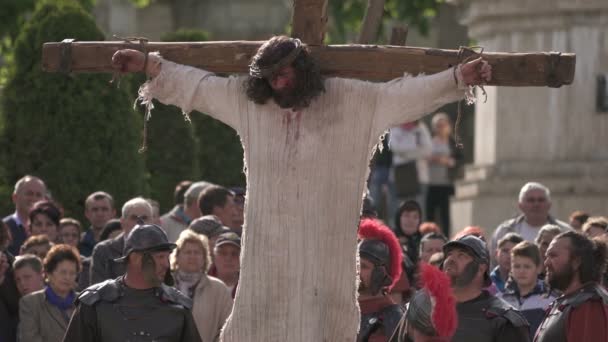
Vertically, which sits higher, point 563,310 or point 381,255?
point 381,255

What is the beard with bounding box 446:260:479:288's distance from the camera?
9.53m

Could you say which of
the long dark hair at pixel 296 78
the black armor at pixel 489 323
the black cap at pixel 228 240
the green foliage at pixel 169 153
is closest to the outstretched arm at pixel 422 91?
the long dark hair at pixel 296 78

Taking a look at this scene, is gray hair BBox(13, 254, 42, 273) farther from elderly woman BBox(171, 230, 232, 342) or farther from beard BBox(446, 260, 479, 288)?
beard BBox(446, 260, 479, 288)

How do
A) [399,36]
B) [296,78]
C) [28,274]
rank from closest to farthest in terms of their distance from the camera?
1. [296,78]
2. [399,36]
3. [28,274]

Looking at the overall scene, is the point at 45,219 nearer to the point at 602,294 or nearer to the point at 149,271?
the point at 149,271

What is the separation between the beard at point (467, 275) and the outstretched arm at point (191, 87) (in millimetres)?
2535

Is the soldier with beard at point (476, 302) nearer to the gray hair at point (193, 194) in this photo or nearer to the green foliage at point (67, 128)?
the gray hair at point (193, 194)

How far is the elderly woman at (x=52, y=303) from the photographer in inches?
439

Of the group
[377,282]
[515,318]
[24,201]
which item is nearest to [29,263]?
[24,201]

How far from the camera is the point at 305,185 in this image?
23.6 ft

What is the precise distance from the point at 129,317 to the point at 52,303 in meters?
2.18

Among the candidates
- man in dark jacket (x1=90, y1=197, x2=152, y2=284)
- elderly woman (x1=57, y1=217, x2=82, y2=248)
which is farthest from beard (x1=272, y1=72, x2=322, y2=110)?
elderly woman (x1=57, y1=217, x2=82, y2=248)

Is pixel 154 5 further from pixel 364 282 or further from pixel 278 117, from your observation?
pixel 278 117

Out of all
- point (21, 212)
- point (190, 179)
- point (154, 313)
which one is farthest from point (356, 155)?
point (190, 179)
